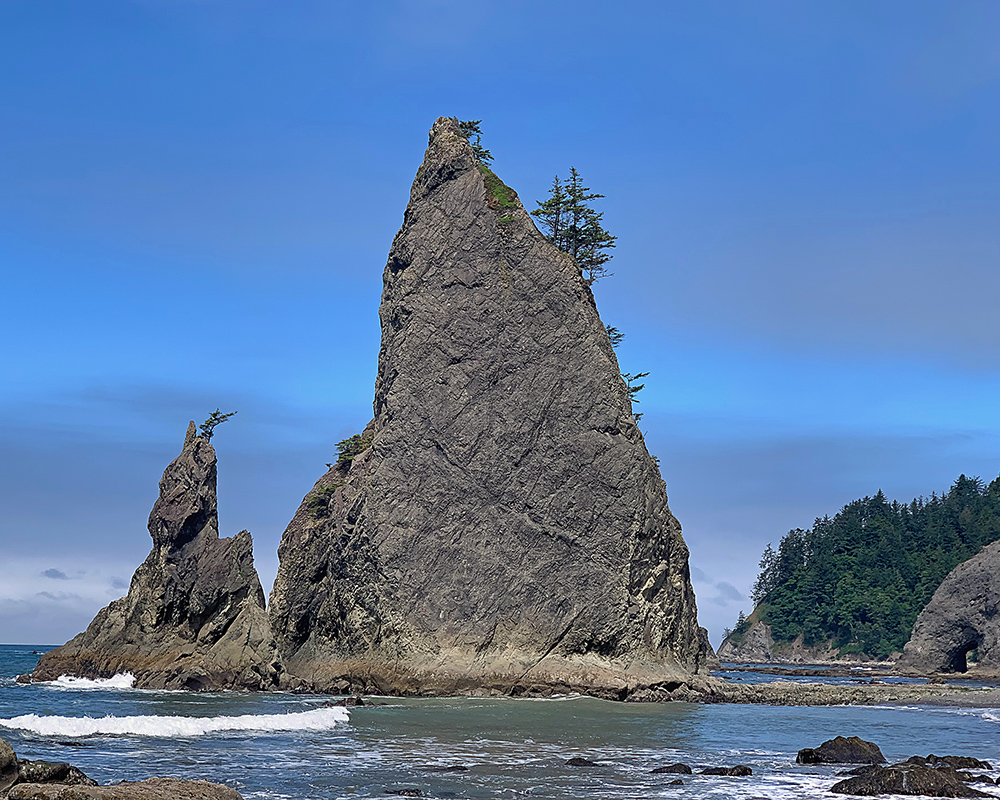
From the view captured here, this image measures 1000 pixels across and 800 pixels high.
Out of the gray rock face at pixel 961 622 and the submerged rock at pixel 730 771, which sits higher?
the gray rock face at pixel 961 622

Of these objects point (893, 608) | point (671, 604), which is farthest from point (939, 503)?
point (671, 604)

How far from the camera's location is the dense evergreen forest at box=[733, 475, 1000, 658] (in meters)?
157

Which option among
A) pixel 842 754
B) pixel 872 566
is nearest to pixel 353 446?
pixel 842 754

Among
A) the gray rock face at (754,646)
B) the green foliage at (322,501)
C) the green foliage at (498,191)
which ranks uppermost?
the green foliage at (498,191)

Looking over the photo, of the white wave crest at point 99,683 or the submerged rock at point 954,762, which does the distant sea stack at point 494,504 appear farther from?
the submerged rock at point 954,762

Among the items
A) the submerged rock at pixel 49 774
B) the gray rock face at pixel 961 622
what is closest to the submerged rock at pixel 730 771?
the submerged rock at pixel 49 774

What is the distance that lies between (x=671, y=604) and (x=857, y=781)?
35471 millimetres

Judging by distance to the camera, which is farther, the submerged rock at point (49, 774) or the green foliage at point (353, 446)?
the green foliage at point (353, 446)

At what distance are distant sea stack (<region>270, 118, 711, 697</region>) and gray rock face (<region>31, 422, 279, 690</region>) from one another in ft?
13.5

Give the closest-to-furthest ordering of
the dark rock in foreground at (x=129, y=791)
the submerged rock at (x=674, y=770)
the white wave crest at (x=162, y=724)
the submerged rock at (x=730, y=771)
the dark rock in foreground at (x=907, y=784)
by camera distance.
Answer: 1. the dark rock in foreground at (x=129, y=791)
2. the dark rock in foreground at (x=907, y=784)
3. the submerged rock at (x=674, y=770)
4. the submerged rock at (x=730, y=771)
5. the white wave crest at (x=162, y=724)

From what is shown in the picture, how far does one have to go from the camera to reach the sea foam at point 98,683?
57250 mm

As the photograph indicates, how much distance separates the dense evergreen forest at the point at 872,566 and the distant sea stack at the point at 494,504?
107 metres

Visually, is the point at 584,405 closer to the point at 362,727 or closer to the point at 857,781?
the point at 362,727

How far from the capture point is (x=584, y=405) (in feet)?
198
